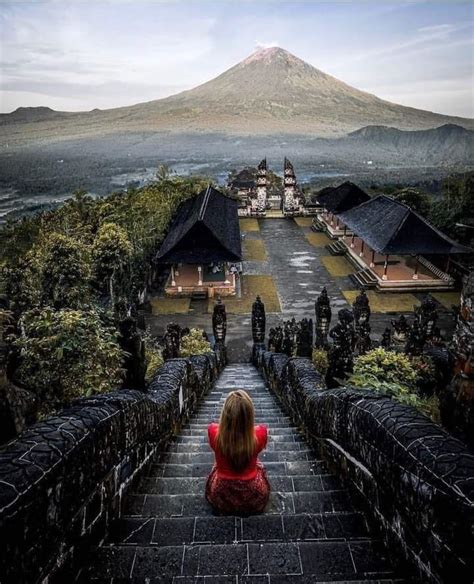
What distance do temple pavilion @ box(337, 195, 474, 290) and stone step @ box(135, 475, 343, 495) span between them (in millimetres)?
18586

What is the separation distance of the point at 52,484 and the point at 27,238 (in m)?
24.3

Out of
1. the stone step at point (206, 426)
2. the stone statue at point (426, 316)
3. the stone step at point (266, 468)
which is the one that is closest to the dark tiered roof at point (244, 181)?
the stone statue at point (426, 316)

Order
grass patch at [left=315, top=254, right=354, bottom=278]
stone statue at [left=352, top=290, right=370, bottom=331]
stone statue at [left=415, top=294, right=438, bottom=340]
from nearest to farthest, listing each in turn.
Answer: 1. stone statue at [left=415, top=294, right=438, bottom=340]
2. stone statue at [left=352, top=290, right=370, bottom=331]
3. grass patch at [left=315, top=254, right=354, bottom=278]

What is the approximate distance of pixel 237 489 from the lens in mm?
3307

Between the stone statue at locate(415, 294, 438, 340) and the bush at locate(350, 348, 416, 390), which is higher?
the bush at locate(350, 348, 416, 390)

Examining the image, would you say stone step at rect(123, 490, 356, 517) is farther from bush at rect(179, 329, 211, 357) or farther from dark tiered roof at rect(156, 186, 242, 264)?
dark tiered roof at rect(156, 186, 242, 264)

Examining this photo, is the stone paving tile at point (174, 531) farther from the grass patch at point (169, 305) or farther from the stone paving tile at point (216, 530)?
the grass patch at point (169, 305)

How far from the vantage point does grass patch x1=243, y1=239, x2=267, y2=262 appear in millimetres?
27594

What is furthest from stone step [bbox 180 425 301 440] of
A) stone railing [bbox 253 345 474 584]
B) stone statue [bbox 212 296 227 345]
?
stone statue [bbox 212 296 227 345]

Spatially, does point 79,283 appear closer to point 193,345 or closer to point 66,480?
point 193,345

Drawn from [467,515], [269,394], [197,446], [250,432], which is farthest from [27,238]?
[467,515]

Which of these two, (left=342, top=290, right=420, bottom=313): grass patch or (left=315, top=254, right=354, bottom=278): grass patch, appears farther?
(left=315, top=254, right=354, bottom=278): grass patch

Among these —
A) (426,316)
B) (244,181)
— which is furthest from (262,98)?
(426,316)

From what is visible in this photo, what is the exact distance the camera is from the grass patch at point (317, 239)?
30703 mm
